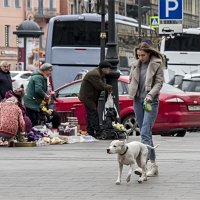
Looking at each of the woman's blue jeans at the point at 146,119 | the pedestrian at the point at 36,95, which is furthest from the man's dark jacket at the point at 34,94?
the woman's blue jeans at the point at 146,119

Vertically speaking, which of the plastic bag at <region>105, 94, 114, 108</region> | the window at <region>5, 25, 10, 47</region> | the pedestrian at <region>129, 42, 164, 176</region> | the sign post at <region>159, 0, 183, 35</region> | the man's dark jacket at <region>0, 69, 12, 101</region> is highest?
the sign post at <region>159, 0, 183, 35</region>

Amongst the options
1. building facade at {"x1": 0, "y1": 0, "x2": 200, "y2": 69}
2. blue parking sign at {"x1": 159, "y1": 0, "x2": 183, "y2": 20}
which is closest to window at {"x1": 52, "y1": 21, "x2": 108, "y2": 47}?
blue parking sign at {"x1": 159, "y1": 0, "x2": 183, "y2": 20}

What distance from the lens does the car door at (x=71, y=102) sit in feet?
79.6

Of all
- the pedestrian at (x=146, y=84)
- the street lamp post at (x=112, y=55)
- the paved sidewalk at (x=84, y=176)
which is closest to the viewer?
the paved sidewalk at (x=84, y=176)

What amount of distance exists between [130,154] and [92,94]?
28.6 feet

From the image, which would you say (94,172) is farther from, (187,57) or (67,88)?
(187,57)

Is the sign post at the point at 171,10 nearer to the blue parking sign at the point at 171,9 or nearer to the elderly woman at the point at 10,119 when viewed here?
the blue parking sign at the point at 171,9

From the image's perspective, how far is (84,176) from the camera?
536 inches

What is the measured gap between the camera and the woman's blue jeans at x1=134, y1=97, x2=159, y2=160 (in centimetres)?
1347

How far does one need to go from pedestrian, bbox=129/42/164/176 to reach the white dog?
0.45 metres

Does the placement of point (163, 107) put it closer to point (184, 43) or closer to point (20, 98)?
point (20, 98)

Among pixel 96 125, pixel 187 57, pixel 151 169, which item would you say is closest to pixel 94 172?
pixel 151 169

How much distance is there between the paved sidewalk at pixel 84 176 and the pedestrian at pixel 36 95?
2.59 meters

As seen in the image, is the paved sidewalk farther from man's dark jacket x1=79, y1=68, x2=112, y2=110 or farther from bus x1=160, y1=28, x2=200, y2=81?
bus x1=160, y1=28, x2=200, y2=81
